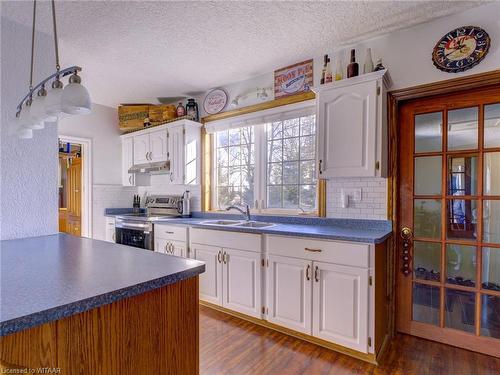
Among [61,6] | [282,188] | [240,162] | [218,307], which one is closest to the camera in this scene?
[61,6]

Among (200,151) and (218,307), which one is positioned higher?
(200,151)

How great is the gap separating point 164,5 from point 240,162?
180 cm

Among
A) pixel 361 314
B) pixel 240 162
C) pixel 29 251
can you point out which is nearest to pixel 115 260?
pixel 29 251

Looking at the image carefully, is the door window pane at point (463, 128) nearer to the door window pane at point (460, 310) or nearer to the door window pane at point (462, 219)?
the door window pane at point (462, 219)

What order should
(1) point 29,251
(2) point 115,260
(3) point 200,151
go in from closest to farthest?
(2) point 115,260, (1) point 29,251, (3) point 200,151

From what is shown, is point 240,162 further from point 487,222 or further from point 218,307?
point 487,222

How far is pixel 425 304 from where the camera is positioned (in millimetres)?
2227

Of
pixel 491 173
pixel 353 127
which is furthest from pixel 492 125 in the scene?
pixel 353 127

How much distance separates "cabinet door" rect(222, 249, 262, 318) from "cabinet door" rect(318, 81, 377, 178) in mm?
1012

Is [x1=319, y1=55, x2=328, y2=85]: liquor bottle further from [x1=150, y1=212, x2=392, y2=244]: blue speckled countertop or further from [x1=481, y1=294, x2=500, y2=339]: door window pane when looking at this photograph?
[x1=481, y1=294, x2=500, y2=339]: door window pane

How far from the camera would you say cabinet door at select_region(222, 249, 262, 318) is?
2412 millimetres

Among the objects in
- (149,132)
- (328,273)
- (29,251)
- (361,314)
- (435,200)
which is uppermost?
(149,132)

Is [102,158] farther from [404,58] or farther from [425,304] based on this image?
[425,304]

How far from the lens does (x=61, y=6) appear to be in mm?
1843
